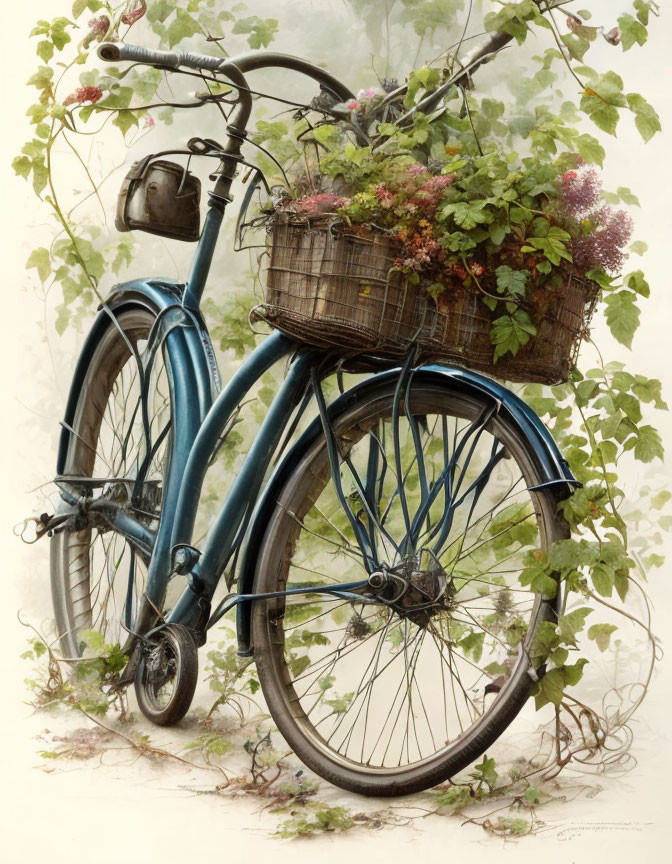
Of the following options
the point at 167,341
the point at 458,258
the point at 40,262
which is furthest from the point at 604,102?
the point at 40,262

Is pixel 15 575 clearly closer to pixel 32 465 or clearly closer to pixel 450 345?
pixel 32 465

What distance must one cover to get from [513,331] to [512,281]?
0.09m

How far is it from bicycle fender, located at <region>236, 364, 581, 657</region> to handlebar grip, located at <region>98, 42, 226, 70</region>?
0.80 m

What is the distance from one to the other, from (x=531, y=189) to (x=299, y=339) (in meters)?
0.59

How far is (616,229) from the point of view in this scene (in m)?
2.18

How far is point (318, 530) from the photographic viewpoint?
2.79m

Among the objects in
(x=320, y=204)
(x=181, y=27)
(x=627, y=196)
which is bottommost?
(x=320, y=204)

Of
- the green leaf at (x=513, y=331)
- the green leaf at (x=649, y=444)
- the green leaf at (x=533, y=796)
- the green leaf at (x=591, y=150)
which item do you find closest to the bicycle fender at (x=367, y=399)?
the green leaf at (x=513, y=331)

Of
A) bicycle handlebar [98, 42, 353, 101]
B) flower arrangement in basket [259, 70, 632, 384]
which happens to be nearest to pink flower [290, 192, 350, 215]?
flower arrangement in basket [259, 70, 632, 384]

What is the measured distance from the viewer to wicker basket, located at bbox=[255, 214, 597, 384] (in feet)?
7.06

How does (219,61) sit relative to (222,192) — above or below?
above

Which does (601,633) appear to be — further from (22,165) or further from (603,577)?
(22,165)

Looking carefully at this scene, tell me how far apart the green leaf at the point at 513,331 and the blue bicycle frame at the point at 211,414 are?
0.42 feet
